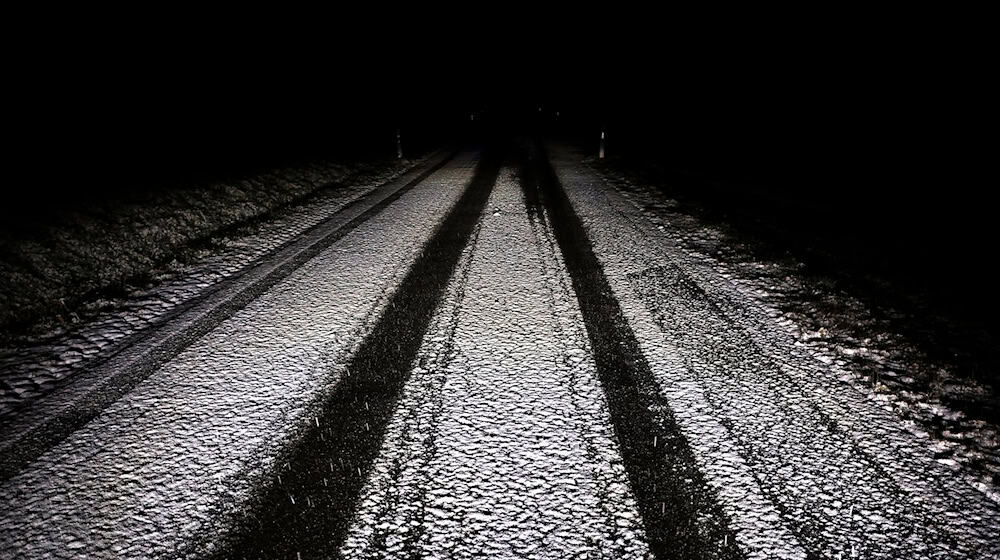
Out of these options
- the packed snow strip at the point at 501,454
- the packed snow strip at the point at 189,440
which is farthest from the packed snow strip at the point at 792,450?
the packed snow strip at the point at 189,440

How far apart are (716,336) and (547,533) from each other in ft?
8.20

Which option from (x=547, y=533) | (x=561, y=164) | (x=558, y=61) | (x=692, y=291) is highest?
(x=558, y=61)

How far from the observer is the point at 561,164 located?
47.2ft

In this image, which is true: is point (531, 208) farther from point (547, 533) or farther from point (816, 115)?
point (816, 115)

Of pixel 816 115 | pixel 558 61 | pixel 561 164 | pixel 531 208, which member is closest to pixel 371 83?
pixel 561 164

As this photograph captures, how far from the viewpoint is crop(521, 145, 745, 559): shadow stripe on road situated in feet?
7.07

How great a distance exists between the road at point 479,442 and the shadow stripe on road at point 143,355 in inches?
0.9

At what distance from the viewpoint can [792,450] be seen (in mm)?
2688

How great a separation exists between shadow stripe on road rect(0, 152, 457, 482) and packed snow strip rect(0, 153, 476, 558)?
0.35ft

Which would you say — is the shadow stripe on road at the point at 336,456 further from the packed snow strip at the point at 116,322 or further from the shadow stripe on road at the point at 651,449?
the packed snow strip at the point at 116,322

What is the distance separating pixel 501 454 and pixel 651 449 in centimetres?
87

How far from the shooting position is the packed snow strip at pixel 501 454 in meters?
2.17

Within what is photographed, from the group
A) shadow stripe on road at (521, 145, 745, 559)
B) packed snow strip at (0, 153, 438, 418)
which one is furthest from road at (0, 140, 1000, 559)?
packed snow strip at (0, 153, 438, 418)

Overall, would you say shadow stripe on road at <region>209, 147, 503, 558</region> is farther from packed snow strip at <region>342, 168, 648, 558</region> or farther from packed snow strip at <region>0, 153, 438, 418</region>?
packed snow strip at <region>0, 153, 438, 418</region>
